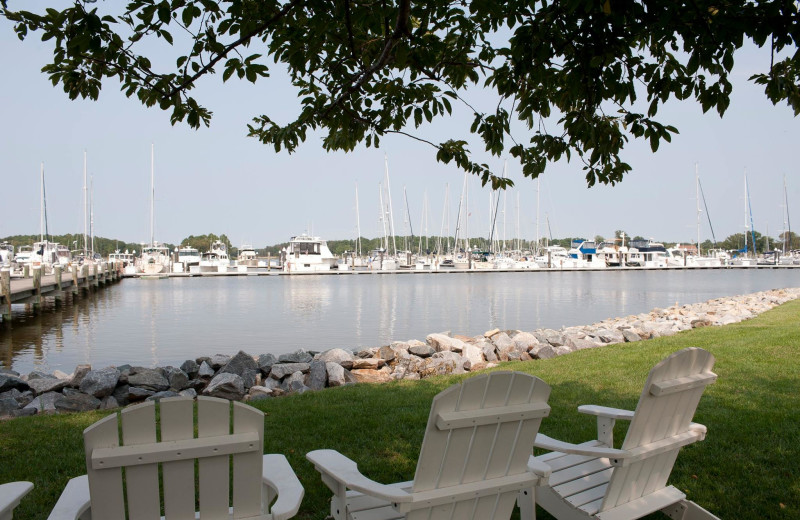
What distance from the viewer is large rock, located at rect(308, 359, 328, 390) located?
814 centimetres

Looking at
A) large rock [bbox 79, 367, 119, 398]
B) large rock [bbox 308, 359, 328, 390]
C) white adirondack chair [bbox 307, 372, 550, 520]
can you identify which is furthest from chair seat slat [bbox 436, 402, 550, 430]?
large rock [bbox 79, 367, 119, 398]

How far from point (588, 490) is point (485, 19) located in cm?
366

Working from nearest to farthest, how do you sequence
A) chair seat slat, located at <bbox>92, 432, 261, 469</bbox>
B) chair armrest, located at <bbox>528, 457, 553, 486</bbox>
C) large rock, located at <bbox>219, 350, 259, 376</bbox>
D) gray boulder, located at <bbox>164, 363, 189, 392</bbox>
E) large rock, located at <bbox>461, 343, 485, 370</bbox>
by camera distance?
1. chair seat slat, located at <bbox>92, 432, 261, 469</bbox>
2. chair armrest, located at <bbox>528, 457, 553, 486</bbox>
3. gray boulder, located at <bbox>164, 363, 189, 392</bbox>
4. large rock, located at <bbox>219, 350, 259, 376</bbox>
5. large rock, located at <bbox>461, 343, 485, 370</bbox>

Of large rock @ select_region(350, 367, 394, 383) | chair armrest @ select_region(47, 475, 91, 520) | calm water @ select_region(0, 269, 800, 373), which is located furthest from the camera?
calm water @ select_region(0, 269, 800, 373)

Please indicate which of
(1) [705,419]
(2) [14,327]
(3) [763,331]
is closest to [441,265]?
(2) [14,327]

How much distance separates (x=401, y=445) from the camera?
14.8 feet

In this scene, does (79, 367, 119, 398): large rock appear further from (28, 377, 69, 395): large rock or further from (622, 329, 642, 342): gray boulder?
(622, 329, 642, 342): gray boulder

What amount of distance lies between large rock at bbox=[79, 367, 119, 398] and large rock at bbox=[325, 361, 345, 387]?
286cm

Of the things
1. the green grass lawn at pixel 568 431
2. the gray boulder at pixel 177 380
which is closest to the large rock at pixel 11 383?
the gray boulder at pixel 177 380

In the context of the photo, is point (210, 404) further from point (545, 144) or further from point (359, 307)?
point (359, 307)

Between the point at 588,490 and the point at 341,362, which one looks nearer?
the point at 588,490

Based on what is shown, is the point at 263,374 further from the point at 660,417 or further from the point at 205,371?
the point at 660,417

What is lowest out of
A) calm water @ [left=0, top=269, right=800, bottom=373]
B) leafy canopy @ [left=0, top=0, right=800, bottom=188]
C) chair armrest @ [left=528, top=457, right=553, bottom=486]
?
calm water @ [left=0, top=269, right=800, bottom=373]

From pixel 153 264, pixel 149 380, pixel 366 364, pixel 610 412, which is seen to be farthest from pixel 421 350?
pixel 153 264
